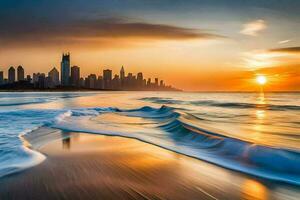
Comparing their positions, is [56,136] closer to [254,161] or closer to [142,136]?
[142,136]

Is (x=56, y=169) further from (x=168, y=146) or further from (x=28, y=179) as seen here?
(x=168, y=146)

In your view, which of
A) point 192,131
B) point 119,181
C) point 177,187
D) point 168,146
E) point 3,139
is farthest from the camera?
point 192,131

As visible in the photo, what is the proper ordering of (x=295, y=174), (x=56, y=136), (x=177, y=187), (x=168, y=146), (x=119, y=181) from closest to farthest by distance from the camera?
(x=177, y=187) → (x=119, y=181) → (x=295, y=174) → (x=168, y=146) → (x=56, y=136)

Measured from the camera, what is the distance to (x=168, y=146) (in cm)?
857

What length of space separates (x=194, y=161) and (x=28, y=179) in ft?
12.2

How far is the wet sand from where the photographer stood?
172 inches

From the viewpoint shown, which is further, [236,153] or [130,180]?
[236,153]

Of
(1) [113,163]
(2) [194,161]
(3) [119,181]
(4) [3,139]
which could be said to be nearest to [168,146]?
(2) [194,161]

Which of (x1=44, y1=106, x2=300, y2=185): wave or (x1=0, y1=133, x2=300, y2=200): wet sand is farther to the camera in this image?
(x1=44, y1=106, x2=300, y2=185): wave

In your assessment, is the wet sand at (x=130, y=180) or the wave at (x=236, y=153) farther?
the wave at (x=236, y=153)

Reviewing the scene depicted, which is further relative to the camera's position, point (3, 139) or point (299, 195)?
point (3, 139)

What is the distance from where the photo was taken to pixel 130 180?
5094 millimetres

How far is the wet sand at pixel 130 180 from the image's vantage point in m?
4.36

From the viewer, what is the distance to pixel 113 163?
6.39 metres
